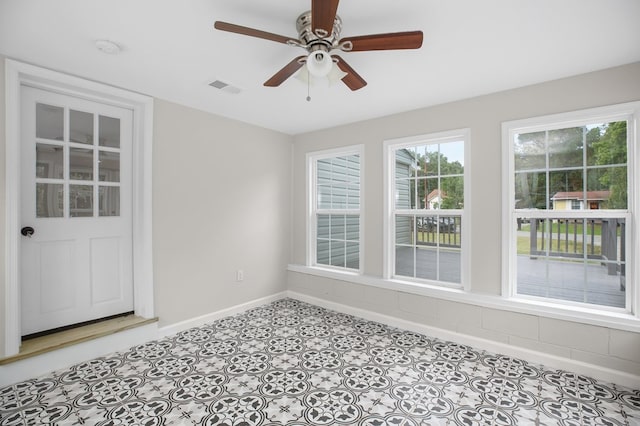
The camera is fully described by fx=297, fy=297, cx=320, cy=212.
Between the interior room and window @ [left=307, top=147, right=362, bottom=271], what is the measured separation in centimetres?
31

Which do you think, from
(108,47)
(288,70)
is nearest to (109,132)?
(108,47)

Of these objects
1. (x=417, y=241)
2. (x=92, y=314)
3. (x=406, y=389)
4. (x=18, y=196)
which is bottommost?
(x=406, y=389)

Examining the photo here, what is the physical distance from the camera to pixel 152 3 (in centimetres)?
172

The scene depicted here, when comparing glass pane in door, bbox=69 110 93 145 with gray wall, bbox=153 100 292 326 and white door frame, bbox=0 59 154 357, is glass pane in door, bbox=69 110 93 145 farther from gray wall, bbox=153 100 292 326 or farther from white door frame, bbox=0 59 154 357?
gray wall, bbox=153 100 292 326

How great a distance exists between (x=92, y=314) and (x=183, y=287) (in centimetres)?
83

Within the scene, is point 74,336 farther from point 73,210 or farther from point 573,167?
point 573,167

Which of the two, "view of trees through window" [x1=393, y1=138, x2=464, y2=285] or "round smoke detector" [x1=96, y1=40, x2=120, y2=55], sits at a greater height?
"round smoke detector" [x1=96, y1=40, x2=120, y2=55]

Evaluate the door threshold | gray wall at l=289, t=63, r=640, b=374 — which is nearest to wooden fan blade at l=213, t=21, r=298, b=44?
gray wall at l=289, t=63, r=640, b=374

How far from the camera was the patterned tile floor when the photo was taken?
1.98 m

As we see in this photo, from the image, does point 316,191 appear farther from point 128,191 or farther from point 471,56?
point 471,56

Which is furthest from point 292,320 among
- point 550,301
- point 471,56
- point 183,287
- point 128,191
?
point 471,56

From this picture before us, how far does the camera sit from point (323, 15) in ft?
4.92

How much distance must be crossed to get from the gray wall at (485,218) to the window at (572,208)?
0.41ft

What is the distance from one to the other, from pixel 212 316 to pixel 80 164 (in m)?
2.12
